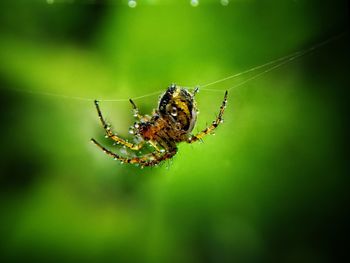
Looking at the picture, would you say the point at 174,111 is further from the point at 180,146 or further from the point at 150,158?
the point at 180,146

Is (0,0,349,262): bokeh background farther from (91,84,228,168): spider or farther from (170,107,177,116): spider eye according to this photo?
(170,107,177,116): spider eye

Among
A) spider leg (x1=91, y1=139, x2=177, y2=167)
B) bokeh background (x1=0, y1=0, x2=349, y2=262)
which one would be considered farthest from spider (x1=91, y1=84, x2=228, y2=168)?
bokeh background (x1=0, y1=0, x2=349, y2=262)

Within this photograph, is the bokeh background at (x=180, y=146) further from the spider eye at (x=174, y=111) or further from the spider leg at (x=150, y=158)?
the spider eye at (x=174, y=111)

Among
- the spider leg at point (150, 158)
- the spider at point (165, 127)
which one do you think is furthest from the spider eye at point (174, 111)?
the spider leg at point (150, 158)

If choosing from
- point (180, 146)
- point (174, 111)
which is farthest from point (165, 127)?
point (180, 146)

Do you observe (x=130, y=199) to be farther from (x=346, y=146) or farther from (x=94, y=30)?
(x=346, y=146)

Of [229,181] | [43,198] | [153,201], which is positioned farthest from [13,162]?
[229,181]

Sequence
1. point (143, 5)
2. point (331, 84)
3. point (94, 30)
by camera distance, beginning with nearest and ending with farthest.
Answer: point (94, 30), point (143, 5), point (331, 84)
